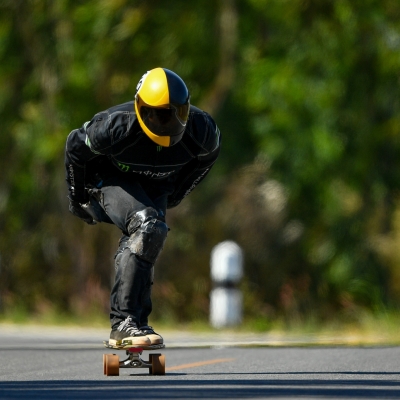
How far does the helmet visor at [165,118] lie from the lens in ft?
23.9

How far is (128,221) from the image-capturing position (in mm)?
7562

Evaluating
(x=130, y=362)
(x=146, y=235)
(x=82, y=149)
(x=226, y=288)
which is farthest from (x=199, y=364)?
(x=226, y=288)

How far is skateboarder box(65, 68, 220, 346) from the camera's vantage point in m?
7.30

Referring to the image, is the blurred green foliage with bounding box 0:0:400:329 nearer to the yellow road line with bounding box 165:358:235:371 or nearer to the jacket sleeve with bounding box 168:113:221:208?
the yellow road line with bounding box 165:358:235:371

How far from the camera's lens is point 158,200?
7953mm

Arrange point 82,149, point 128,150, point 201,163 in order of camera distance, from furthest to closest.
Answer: point 201,163
point 82,149
point 128,150

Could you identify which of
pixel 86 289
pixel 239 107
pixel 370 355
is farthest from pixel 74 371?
pixel 239 107

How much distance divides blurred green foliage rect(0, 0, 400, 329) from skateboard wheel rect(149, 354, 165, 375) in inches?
389

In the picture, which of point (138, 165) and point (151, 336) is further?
point (138, 165)

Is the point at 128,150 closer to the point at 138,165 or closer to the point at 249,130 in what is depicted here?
the point at 138,165

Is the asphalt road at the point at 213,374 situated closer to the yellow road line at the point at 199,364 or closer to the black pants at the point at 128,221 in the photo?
the yellow road line at the point at 199,364

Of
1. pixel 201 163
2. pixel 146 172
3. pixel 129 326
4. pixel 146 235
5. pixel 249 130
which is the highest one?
pixel 249 130

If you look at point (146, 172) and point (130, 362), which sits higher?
point (146, 172)

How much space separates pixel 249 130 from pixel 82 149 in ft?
46.8
